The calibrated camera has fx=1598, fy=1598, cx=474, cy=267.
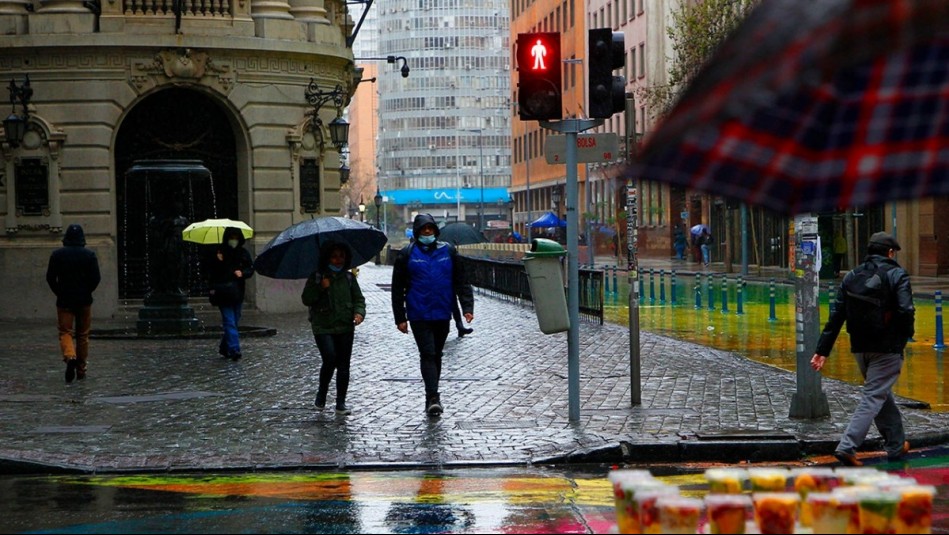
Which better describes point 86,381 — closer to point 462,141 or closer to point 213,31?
point 213,31

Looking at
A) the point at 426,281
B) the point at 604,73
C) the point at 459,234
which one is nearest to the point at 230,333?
the point at 426,281

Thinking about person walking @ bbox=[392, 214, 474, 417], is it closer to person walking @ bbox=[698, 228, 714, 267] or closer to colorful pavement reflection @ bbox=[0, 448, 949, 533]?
colorful pavement reflection @ bbox=[0, 448, 949, 533]

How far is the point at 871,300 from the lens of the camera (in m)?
11.3

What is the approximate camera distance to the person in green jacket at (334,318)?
14852 mm

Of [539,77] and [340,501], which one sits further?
[539,77]

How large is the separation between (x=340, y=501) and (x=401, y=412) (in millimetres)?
4894

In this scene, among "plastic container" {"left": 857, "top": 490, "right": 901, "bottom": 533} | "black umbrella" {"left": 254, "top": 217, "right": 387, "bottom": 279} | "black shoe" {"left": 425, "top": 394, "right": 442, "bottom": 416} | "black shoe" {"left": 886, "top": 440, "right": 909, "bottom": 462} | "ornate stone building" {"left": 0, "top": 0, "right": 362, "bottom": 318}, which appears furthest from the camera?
"ornate stone building" {"left": 0, "top": 0, "right": 362, "bottom": 318}

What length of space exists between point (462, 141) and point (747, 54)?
191m

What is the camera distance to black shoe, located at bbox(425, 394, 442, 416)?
14211 millimetres

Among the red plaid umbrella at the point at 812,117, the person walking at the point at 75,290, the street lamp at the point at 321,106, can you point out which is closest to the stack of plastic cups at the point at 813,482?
the red plaid umbrella at the point at 812,117

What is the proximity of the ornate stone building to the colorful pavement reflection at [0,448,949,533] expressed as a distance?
18.3 m

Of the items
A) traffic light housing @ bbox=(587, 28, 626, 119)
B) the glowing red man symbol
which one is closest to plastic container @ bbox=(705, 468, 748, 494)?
the glowing red man symbol

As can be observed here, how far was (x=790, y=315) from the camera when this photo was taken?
103 feet

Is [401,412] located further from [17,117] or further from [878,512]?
[17,117]
